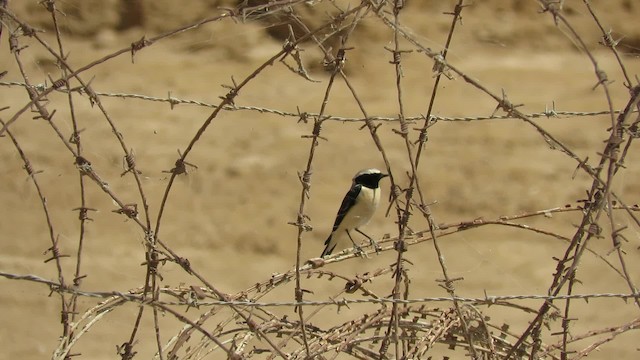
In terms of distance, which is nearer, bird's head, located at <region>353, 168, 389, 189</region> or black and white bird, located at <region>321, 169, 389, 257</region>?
black and white bird, located at <region>321, 169, 389, 257</region>

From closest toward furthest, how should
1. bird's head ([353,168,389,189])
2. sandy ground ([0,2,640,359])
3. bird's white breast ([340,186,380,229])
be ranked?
1. bird's white breast ([340,186,380,229])
2. bird's head ([353,168,389,189])
3. sandy ground ([0,2,640,359])

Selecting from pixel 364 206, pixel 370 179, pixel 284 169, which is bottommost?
pixel 364 206

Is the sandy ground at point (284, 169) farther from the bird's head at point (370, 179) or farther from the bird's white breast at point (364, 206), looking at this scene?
the bird's white breast at point (364, 206)

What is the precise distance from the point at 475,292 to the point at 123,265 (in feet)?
11.6

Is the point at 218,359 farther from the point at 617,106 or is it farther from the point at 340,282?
the point at 617,106

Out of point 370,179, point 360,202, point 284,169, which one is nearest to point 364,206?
point 360,202

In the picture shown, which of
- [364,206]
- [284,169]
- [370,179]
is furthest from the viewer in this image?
[284,169]

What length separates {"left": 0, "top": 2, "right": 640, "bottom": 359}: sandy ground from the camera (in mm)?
8234

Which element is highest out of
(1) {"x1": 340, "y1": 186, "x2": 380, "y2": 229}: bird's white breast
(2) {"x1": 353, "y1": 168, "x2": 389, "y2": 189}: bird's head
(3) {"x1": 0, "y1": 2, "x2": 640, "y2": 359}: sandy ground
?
A: (3) {"x1": 0, "y1": 2, "x2": 640, "y2": 359}: sandy ground

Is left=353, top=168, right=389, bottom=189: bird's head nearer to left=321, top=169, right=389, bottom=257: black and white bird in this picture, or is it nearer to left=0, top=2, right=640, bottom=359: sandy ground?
left=321, top=169, right=389, bottom=257: black and white bird

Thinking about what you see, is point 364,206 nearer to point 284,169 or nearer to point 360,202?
point 360,202

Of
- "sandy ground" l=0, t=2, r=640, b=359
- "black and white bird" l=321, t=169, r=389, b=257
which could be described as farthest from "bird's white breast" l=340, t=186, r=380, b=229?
"sandy ground" l=0, t=2, r=640, b=359

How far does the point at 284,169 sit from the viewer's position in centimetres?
1073

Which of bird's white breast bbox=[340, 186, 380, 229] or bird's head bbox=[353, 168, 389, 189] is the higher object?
bird's head bbox=[353, 168, 389, 189]
